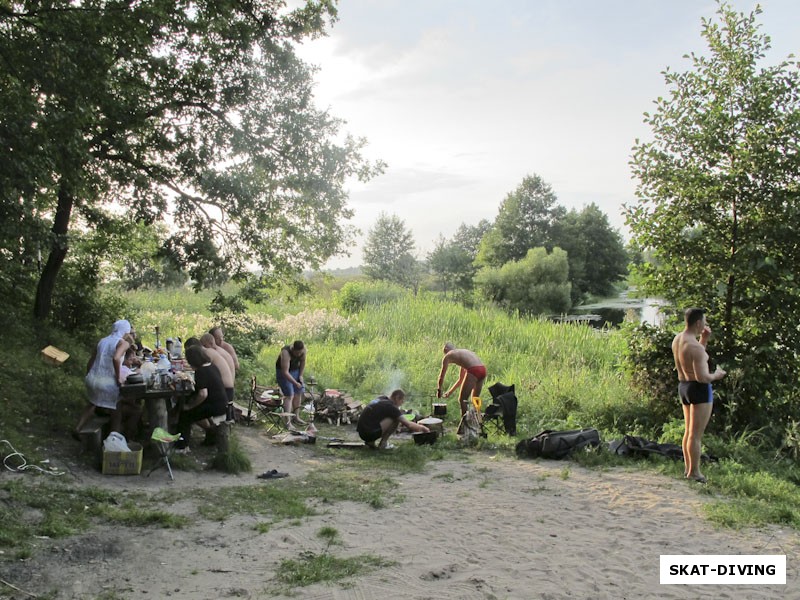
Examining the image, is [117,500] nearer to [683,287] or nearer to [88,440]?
[88,440]

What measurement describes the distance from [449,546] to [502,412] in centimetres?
454

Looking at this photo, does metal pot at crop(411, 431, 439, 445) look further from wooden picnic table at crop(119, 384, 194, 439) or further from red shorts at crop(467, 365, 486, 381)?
wooden picnic table at crop(119, 384, 194, 439)

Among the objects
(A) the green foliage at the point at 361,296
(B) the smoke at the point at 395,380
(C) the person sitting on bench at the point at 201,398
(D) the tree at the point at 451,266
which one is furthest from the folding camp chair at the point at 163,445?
(D) the tree at the point at 451,266

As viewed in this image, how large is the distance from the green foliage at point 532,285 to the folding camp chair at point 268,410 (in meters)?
35.7

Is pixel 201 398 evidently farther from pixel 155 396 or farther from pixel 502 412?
pixel 502 412

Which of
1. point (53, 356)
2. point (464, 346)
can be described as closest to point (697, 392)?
point (53, 356)

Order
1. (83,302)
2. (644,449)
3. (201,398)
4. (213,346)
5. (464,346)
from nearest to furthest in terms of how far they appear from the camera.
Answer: (201,398)
(644,449)
(213,346)
(83,302)
(464,346)

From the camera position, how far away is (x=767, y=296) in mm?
8641

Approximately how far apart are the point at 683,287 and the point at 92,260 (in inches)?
422

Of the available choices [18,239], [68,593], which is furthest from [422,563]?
[18,239]

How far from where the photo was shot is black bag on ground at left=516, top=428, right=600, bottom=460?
804 cm

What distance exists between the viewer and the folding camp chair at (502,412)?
934 centimetres

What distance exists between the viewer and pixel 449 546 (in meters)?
5.03

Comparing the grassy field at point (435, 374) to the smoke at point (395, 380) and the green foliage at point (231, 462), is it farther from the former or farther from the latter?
the green foliage at point (231, 462)
